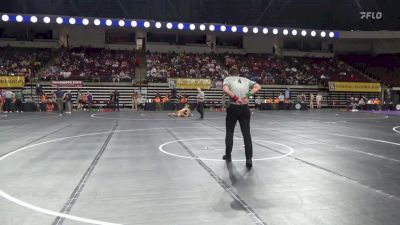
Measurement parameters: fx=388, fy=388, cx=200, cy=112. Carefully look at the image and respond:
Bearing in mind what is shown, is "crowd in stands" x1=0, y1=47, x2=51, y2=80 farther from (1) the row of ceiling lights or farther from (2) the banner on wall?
(1) the row of ceiling lights

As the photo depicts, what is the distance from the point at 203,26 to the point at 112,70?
967cm

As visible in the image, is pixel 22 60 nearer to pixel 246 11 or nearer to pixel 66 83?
pixel 66 83

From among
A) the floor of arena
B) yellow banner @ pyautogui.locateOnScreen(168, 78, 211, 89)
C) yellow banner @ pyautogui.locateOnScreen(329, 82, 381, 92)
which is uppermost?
yellow banner @ pyautogui.locateOnScreen(168, 78, 211, 89)

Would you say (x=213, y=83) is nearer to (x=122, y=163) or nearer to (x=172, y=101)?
(x=172, y=101)

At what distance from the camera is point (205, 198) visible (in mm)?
5363

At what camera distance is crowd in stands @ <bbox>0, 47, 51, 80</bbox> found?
113 feet

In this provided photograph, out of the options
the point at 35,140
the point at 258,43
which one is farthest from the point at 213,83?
the point at 35,140

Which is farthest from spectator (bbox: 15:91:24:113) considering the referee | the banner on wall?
the referee

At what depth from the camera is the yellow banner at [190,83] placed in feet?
118

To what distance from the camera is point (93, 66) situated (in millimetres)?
37156

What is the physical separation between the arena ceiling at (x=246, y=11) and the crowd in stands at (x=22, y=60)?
486 centimetres

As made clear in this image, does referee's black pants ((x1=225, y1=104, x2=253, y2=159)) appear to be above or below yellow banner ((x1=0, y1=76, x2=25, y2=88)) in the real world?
below

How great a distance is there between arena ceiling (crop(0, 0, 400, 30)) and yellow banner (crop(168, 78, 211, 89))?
547 centimetres

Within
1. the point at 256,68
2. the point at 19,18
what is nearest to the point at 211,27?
the point at 256,68
